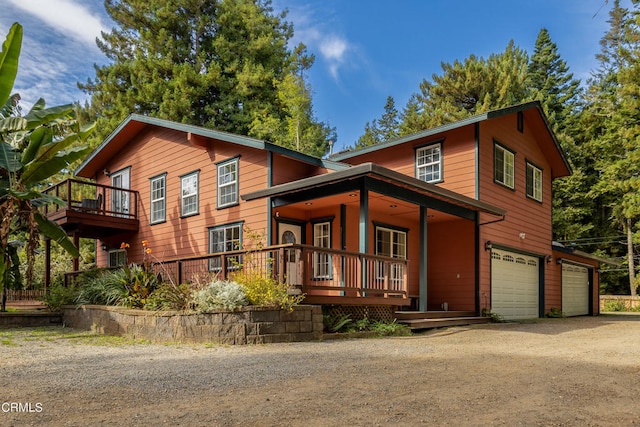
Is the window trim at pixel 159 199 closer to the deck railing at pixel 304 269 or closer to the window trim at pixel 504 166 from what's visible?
the deck railing at pixel 304 269

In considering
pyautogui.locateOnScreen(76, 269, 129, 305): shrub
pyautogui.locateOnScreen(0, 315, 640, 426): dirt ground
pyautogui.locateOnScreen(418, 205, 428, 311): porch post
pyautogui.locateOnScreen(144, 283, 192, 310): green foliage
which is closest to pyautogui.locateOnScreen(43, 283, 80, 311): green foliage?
pyautogui.locateOnScreen(76, 269, 129, 305): shrub

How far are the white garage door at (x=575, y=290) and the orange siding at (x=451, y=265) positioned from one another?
7088 mm

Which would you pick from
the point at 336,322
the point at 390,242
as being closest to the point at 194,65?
the point at 390,242

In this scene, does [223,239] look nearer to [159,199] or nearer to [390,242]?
[159,199]

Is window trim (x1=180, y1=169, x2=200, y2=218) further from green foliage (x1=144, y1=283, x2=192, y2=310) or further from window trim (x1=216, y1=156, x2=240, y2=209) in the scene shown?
green foliage (x1=144, y1=283, x2=192, y2=310)

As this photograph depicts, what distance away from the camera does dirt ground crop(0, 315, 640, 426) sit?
422 centimetres

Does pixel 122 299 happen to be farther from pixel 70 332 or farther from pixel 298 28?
pixel 298 28

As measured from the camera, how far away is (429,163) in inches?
631

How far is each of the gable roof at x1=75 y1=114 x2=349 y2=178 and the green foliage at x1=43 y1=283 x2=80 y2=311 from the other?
5.71m

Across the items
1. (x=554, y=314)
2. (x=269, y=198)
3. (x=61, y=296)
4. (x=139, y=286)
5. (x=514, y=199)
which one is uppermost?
(x=514, y=199)

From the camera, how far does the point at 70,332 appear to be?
1226cm

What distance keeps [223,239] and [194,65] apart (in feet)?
72.5

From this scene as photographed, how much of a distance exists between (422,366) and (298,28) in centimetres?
3542

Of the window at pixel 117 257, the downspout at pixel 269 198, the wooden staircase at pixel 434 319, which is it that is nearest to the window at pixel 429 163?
the wooden staircase at pixel 434 319
